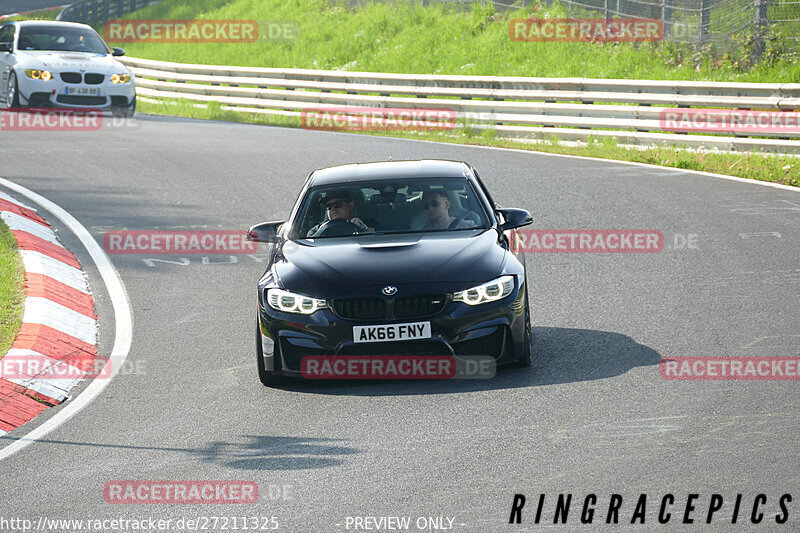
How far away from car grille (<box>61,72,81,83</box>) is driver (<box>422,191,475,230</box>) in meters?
15.5

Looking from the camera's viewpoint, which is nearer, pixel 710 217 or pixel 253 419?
pixel 253 419

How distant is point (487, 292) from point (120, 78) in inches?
673

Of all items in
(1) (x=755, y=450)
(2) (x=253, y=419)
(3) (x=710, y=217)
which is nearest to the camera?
(1) (x=755, y=450)

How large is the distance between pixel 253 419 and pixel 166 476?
45.5 inches

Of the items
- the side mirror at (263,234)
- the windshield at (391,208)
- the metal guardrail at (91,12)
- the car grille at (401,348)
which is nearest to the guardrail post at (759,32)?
the windshield at (391,208)

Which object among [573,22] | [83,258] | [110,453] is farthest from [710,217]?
[573,22]

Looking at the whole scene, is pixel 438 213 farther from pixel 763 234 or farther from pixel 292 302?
pixel 763 234

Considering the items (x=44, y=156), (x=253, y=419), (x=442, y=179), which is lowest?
(x=44, y=156)

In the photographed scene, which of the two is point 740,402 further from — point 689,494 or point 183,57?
point 183,57

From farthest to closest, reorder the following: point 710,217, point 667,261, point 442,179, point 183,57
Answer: point 183,57
point 710,217
point 667,261
point 442,179

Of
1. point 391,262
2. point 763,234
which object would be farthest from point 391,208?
point 763,234

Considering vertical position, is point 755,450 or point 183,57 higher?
point 755,450

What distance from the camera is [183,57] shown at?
44.3 metres

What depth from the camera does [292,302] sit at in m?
8.21
